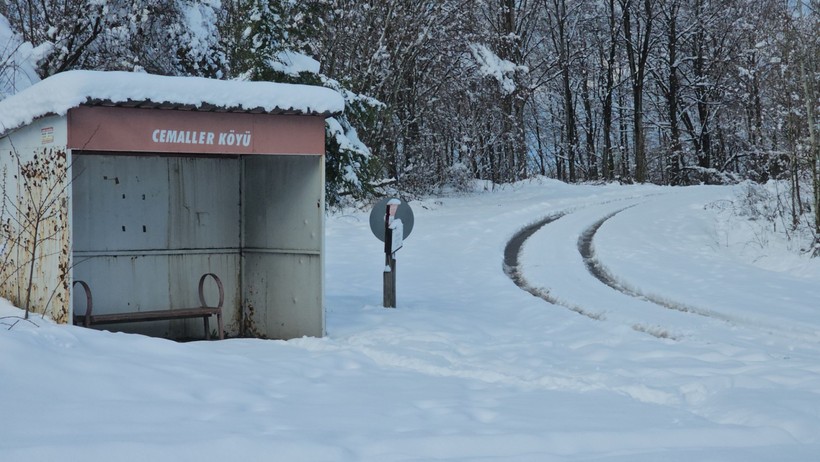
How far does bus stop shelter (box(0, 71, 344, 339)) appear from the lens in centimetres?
778

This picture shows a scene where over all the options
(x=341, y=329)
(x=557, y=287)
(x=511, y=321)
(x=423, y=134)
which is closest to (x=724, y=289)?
(x=557, y=287)

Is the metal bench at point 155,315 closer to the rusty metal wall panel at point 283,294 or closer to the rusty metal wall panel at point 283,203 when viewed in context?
the rusty metal wall panel at point 283,294

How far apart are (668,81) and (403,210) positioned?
33878 mm

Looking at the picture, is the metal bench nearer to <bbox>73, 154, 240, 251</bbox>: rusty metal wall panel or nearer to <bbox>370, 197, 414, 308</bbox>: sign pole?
<bbox>73, 154, 240, 251</bbox>: rusty metal wall panel

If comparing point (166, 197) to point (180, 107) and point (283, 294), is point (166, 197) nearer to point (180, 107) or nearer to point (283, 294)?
point (283, 294)

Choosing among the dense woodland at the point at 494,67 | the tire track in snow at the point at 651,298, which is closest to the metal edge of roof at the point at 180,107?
the tire track in snow at the point at 651,298

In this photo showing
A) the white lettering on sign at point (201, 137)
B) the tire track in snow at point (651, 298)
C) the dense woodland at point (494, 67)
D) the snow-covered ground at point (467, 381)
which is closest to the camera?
the snow-covered ground at point (467, 381)

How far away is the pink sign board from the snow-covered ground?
163cm

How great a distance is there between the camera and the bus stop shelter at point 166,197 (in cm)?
778

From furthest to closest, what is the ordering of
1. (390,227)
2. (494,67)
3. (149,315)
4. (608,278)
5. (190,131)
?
(494,67)
(608,278)
(390,227)
(149,315)
(190,131)

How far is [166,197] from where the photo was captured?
10.0 meters

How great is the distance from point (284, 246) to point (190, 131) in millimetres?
1957

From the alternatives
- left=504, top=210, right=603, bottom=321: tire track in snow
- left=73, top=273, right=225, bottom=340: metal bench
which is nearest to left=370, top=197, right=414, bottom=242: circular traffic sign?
left=504, top=210, right=603, bottom=321: tire track in snow

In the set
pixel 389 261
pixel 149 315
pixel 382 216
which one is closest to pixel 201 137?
pixel 149 315
